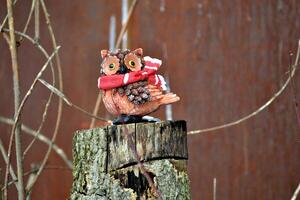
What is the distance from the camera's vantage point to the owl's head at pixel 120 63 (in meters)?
2.06

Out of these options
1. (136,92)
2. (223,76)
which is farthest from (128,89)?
(223,76)

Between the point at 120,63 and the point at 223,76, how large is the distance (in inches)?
46.4

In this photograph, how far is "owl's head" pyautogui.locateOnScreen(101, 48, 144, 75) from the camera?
2059mm

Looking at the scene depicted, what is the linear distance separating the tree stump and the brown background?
1.16 meters

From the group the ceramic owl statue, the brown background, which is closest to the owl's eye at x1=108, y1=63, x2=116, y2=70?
the ceramic owl statue

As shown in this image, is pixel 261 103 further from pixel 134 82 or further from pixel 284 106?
pixel 134 82

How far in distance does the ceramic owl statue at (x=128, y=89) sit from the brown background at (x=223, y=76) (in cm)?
111

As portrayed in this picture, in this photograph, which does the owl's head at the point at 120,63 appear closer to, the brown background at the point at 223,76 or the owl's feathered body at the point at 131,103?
the owl's feathered body at the point at 131,103

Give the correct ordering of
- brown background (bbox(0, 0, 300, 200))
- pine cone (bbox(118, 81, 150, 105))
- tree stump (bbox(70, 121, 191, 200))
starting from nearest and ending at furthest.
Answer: tree stump (bbox(70, 121, 191, 200)) → pine cone (bbox(118, 81, 150, 105)) → brown background (bbox(0, 0, 300, 200))

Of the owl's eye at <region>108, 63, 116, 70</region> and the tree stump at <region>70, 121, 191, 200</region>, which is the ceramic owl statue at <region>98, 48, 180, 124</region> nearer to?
the owl's eye at <region>108, 63, 116, 70</region>

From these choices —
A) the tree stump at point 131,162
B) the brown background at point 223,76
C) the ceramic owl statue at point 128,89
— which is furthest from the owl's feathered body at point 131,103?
the brown background at point 223,76

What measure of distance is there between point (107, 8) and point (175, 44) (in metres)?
0.45

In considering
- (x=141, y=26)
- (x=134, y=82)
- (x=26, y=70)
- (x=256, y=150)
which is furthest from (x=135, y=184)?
(x=26, y=70)

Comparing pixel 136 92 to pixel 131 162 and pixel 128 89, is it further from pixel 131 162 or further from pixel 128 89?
pixel 131 162
